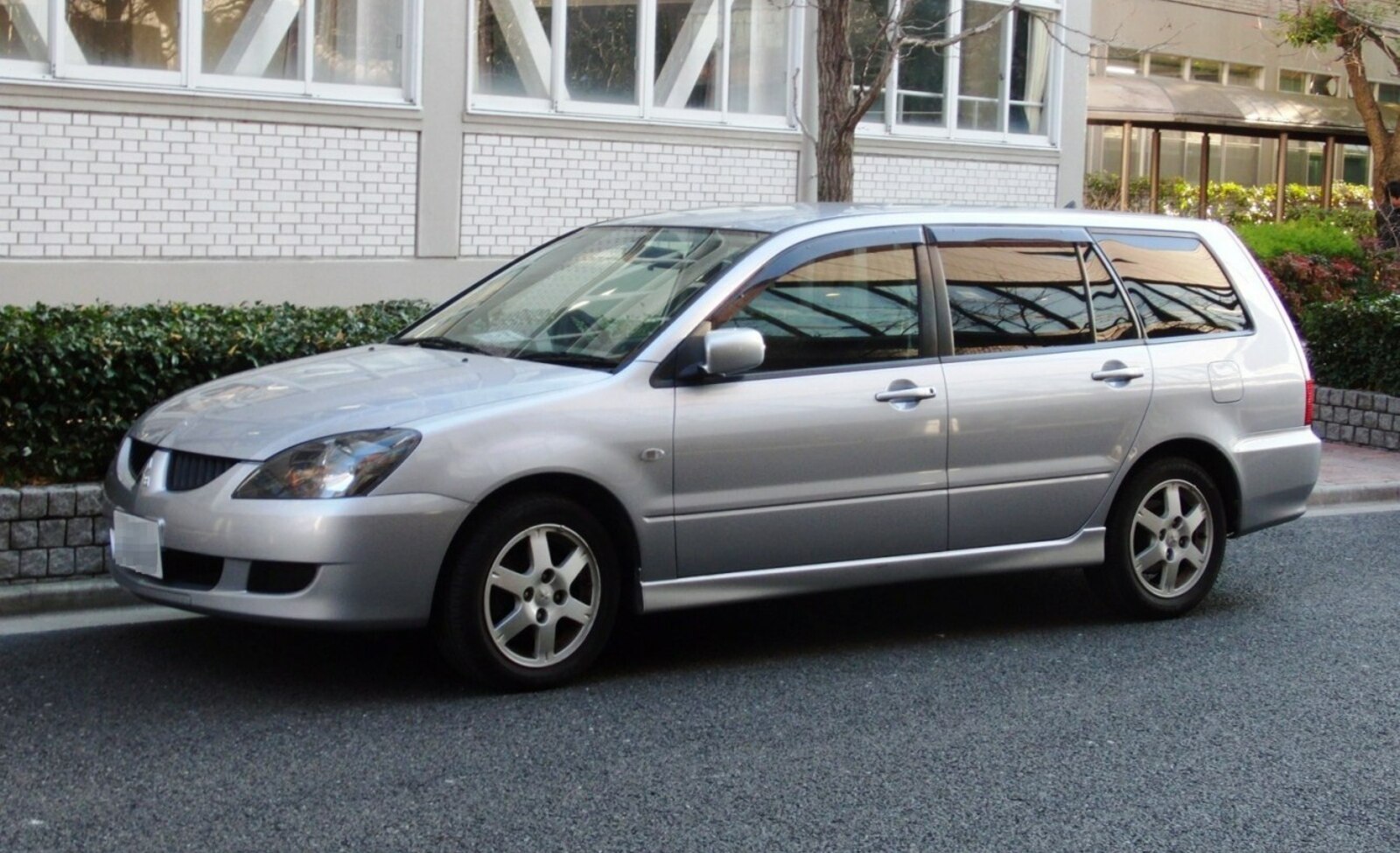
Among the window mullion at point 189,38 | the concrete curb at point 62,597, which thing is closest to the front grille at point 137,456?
the concrete curb at point 62,597

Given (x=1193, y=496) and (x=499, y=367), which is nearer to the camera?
(x=499, y=367)

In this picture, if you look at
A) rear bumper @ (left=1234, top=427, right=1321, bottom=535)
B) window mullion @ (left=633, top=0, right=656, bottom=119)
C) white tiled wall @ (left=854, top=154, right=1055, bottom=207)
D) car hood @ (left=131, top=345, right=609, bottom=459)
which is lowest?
rear bumper @ (left=1234, top=427, right=1321, bottom=535)

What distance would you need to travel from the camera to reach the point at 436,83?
1628 centimetres

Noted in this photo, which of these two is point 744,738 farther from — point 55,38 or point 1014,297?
point 55,38

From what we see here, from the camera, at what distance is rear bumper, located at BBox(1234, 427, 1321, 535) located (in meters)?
7.86

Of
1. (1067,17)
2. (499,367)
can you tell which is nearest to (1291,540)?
(499,367)

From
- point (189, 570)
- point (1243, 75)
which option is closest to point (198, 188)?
point (189, 570)

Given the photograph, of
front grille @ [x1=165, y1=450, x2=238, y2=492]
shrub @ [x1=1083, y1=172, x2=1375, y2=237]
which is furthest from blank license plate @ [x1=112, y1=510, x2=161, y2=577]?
shrub @ [x1=1083, y1=172, x2=1375, y2=237]

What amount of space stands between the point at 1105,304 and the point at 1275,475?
1.13 meters

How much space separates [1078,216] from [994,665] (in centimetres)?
203

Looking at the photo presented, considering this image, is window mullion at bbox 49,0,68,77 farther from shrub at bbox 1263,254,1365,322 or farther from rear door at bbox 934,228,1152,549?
shrub at bbox 1263,254,1365,322

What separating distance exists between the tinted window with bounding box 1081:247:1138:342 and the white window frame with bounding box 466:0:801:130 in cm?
980

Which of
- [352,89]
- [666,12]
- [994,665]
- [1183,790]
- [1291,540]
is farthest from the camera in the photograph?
[666,12]

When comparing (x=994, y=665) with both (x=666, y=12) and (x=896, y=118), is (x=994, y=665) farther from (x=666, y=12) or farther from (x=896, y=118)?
(x=896, y=118)
